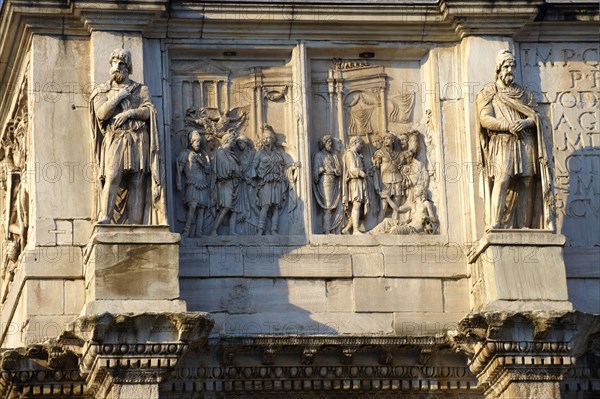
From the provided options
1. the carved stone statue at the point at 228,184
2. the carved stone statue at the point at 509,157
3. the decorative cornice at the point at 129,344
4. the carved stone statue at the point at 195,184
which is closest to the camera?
the decorative cornice at the point at 129,344

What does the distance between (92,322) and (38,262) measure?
1478 millimetres

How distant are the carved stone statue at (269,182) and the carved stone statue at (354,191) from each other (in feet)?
1.87

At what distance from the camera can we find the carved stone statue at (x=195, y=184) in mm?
24344

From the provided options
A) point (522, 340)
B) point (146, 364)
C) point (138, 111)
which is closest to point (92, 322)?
point (146, 364)

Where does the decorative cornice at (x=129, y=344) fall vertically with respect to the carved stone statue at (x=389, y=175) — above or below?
below

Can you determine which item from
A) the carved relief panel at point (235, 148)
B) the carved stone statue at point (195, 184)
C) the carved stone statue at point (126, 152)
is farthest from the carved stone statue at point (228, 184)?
the carved stone statue at point (126, 152)

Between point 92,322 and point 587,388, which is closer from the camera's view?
point 92,322

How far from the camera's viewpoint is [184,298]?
2398 centimetres

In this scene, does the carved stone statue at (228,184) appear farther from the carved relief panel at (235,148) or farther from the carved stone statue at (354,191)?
the carved stone statue at (354,191)

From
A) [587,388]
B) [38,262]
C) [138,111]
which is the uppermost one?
[138,111]

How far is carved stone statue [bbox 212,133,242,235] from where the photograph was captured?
964 inches

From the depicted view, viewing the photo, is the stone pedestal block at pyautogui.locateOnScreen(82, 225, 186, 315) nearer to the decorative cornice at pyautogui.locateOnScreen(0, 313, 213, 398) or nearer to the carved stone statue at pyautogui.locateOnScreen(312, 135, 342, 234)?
the decorative cornice at pyautogui.locateOnScreen(0, 313, 213, 398)

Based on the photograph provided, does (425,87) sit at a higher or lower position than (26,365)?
higher

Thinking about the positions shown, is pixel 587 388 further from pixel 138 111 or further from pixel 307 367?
pixel 138 111
